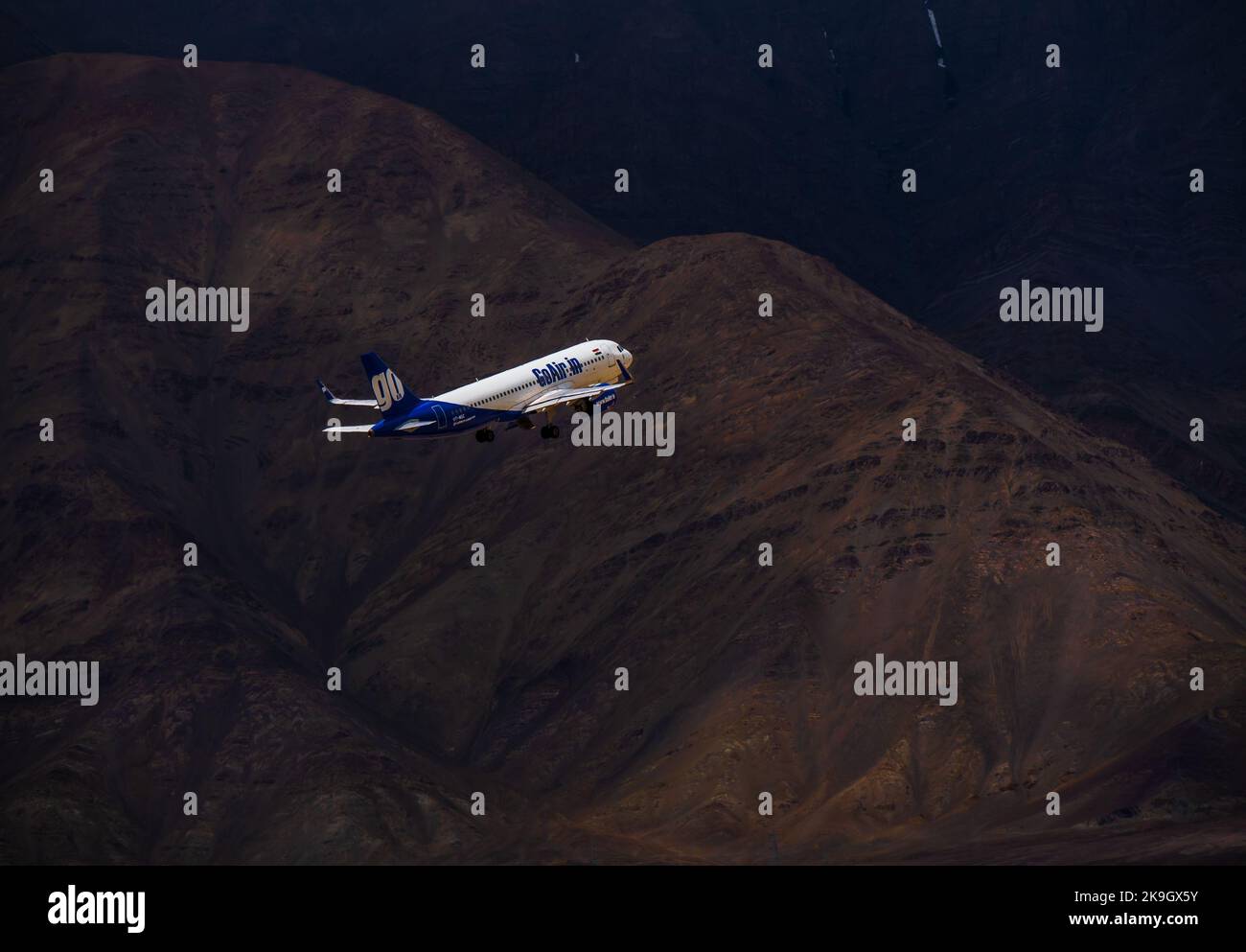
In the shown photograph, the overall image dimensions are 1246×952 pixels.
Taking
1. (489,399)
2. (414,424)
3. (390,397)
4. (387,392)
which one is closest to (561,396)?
(489,399)

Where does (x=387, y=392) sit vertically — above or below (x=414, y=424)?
above

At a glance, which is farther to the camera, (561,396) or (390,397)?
(561,396)

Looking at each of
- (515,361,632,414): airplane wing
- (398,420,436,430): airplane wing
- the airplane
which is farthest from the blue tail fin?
(515,361,632,414): airplane wing

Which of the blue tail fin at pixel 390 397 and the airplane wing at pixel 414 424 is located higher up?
the blue tail fin at pixel 390 397

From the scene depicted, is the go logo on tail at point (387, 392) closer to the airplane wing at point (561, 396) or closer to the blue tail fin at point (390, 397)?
the blue tail fin at point (390, 397)

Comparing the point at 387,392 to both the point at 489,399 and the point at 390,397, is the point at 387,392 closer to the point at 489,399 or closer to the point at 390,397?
the point at 390,397

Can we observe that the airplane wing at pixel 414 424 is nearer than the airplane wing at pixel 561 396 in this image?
Yes

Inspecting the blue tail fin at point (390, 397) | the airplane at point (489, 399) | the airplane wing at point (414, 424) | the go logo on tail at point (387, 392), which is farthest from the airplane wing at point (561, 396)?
the go logo on tail at point (387, 392)

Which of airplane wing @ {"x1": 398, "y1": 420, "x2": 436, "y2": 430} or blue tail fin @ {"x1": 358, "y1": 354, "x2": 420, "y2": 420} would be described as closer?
airplane wing @ {"x1": 398, "y1": 420, "x2": 436, "y2": 430}

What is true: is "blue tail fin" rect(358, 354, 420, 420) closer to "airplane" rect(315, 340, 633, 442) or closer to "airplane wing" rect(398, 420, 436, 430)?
"airplane" rect(315, 340, 633, 442)
